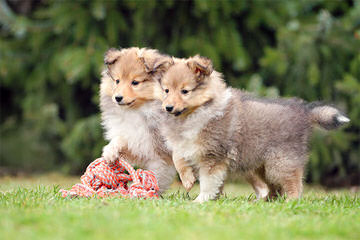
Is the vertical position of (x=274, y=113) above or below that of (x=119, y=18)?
below

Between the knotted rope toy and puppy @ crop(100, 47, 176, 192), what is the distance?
0.12 m

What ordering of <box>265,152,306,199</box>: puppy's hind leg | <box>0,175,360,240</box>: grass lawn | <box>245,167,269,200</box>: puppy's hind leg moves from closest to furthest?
<box>0,175,360,240</box>: grass lawn < <box>265,152,306,199</box>: puppy's hind leg < <box>245,167,269,200</box>: puppy's hind leg

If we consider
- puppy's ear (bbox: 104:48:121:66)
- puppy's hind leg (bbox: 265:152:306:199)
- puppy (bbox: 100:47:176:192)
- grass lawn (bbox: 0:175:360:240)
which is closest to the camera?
grass lawn (bbox: 0:175:360:240)

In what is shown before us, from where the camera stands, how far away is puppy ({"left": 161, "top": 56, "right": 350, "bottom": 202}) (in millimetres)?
4742

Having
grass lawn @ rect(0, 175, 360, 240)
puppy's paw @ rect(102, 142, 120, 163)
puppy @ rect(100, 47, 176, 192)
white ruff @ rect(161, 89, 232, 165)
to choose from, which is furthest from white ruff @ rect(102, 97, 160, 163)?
grass lawn @ rect(0, 175, 360, 240)

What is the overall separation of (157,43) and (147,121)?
181 inches

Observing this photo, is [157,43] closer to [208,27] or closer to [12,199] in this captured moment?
[208,27]

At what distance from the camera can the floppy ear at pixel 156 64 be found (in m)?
4.96

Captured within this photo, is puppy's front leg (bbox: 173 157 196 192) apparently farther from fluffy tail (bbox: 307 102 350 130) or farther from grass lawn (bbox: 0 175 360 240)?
fluffy tail (bbox: 307 102 350 130)

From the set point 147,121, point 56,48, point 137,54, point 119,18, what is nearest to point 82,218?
point 147,121

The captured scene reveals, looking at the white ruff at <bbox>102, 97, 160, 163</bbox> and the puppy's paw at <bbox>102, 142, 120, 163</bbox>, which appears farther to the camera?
the white ruff at <bbox>102, 97, 160, 163</bbox>

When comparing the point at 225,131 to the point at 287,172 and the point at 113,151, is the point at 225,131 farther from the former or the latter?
the point at 113,151

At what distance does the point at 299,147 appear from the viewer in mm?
5043

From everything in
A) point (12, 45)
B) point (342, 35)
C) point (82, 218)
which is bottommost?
point (82, 218)
